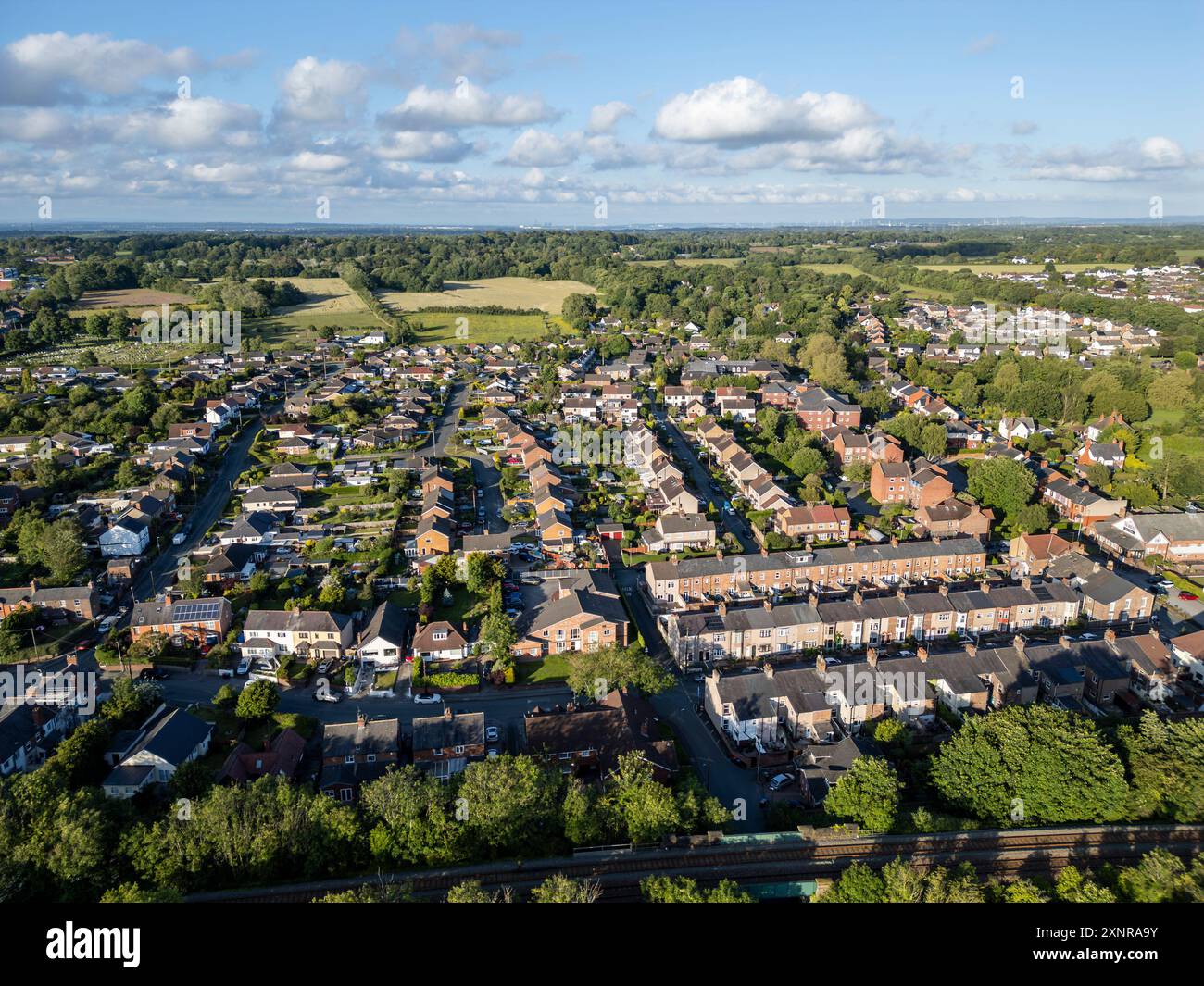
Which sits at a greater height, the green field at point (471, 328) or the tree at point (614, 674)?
the green field at point (471, 328)

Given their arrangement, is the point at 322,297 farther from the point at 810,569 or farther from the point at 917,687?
the point at 917,687

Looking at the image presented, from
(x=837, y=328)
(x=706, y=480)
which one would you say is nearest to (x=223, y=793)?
(x=706, y=480)

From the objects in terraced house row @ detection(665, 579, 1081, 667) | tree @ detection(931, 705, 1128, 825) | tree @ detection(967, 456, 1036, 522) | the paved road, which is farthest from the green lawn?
tree @ detection(967, 456, 1036, 522)

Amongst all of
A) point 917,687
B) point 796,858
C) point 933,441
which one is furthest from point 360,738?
point 933,441

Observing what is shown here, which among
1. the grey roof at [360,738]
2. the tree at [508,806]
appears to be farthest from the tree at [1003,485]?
the grey roof at [360,738]

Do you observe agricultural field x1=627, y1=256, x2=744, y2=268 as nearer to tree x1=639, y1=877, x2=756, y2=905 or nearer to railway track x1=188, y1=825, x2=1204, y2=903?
railway track x1=188, y1=825, x2=1204, y2=903

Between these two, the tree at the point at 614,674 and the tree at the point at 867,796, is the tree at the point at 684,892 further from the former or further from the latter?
the tree at the point at 614,674
